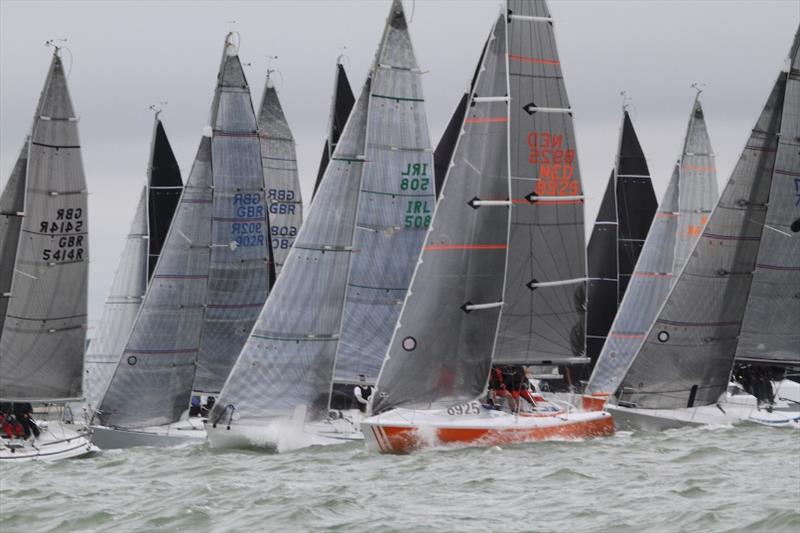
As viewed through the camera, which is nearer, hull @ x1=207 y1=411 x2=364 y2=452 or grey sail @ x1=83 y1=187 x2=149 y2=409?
hull @ x1=207 y1=411 x2=364 y2=452

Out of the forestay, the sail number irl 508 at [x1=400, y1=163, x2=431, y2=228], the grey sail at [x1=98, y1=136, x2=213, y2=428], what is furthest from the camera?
the forestay

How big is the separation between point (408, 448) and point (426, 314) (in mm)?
2577

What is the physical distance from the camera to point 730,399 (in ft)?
124

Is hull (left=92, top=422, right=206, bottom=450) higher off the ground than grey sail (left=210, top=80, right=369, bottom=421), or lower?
lower

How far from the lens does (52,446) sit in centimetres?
3316

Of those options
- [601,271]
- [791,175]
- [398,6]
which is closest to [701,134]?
[601,271]

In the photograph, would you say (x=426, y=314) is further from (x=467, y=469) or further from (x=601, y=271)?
(x=601, y=271)

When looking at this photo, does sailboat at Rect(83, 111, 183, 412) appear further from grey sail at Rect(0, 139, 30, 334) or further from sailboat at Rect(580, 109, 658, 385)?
sailboat at Rect(580, 109, 658, 385)

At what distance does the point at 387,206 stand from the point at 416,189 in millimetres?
712

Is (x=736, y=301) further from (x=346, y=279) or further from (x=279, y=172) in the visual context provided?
(x=279, y=172)

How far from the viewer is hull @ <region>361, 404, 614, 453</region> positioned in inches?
1214

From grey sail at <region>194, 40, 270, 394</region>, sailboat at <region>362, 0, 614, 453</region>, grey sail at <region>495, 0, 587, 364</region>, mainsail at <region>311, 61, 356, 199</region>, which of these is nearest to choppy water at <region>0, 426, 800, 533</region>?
sailboat at <region>362, 0, 614, 453</region>

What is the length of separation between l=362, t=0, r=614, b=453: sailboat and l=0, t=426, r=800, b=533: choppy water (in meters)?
0.80

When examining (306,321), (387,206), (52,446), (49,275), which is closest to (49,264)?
(49,275)
